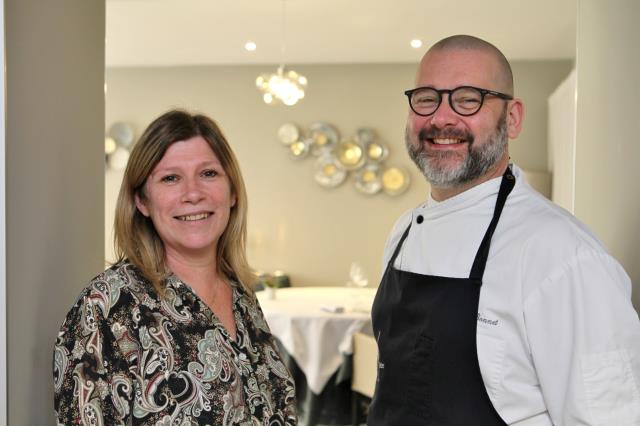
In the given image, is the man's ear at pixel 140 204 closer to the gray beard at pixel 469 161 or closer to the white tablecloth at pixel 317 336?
the gray beard at pixel 469 161

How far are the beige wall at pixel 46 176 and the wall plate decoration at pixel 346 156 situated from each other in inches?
219

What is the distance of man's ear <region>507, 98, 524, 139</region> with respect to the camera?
171cm

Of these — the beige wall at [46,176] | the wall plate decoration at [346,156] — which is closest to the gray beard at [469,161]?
the beige wall at [46,176]

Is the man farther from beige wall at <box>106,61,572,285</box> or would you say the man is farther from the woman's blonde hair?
beige wall at <box>106,61,572,285</box>

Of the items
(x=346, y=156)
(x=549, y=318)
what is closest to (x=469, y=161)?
(x=549, y=318)

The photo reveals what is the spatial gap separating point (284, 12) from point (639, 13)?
3.96 metres

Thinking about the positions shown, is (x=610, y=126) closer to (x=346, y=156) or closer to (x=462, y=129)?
(x=462, y=129)

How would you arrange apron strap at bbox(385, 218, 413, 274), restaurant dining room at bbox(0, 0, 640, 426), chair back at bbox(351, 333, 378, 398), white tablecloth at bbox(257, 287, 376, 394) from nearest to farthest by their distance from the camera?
1. restaurant dining room at bbox(0, 0, 640, 426)
2. apron strap at bbox(385, 218, 413, 274)
3. chair back at bbox(351, 333, 378, 398)
4. white tablecloth at bbox(257, 287, 376, 394)

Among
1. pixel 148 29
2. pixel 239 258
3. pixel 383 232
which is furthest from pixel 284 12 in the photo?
pixel 239 258

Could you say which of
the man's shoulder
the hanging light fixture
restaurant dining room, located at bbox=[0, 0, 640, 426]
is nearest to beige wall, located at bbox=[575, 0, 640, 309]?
restaurant dining room, located at bbox=[0, 0, 640, 426]

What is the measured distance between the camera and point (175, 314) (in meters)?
1.62

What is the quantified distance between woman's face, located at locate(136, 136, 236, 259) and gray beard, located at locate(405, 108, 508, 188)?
0.49 metres

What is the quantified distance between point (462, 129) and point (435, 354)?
1.68 ft

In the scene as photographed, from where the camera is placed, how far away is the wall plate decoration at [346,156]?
7.57 meters
